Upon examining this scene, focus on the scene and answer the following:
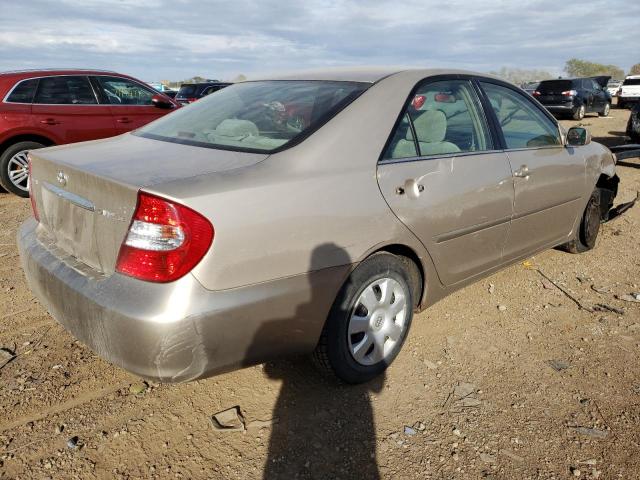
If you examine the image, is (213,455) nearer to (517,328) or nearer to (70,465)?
(70,465)

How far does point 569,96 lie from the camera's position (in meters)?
18.7

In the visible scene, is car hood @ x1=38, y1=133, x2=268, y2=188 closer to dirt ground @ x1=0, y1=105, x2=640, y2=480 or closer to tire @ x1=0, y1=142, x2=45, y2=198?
dirt ground @ x1=0, y1=105, x2=640, y2=480

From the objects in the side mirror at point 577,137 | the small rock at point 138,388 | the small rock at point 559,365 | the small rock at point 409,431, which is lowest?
the small rock at point 138,388

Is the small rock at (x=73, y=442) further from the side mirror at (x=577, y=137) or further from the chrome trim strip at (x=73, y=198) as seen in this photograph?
the side mirror at (x=577, y=137)

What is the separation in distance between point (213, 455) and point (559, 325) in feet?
7.85

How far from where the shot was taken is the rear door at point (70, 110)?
6891 mm

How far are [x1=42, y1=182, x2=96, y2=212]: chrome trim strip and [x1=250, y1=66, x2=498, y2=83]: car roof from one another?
146 centimetres

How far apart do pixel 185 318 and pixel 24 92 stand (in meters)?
6.34

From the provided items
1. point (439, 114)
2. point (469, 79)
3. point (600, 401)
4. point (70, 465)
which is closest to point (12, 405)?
point (70, 465)

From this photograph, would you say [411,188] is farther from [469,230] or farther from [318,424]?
[318,424]

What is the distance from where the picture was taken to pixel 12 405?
2.51m

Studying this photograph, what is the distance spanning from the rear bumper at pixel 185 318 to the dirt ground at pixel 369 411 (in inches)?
16.6

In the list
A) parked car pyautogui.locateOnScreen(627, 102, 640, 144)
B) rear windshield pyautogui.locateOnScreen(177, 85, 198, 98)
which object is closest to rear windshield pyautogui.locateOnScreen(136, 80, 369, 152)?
parked car pyautogui.locateOnScreen(627, 102, 640, 144)

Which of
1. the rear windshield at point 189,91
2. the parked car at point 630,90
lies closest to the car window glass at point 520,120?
the rear windshield at point 189,91
